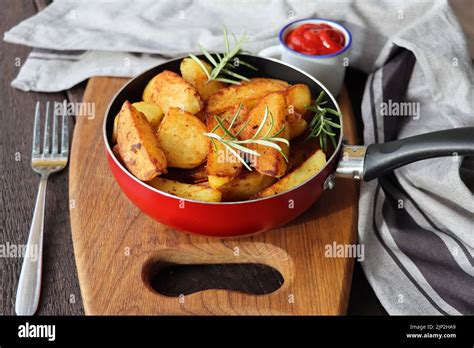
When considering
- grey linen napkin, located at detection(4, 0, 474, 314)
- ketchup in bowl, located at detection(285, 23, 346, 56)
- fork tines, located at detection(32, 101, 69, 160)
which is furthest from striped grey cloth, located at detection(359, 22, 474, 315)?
fork tines, located at detection(32, 101, 69, 160)

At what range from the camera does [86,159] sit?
1.57 m

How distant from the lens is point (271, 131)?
4.15 ft

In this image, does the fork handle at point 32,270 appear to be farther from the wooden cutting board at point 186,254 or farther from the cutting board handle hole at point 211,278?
the cutting board handle hole at point 211,278

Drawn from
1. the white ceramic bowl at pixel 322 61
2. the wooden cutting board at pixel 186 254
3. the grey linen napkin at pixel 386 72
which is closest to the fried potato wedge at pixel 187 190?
the wooden cutting board at pixel 186 254

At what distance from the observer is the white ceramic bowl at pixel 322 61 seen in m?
1.69

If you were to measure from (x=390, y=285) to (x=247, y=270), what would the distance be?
304 millimetres

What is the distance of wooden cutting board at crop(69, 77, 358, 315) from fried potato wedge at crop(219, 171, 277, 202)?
0.14 m

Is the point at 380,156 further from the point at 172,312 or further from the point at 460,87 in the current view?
the point at 172,312

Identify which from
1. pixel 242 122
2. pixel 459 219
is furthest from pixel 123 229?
pixel 459 219

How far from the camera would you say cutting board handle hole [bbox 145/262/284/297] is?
1.34m

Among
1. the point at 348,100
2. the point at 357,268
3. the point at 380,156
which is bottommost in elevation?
the point at 357,268

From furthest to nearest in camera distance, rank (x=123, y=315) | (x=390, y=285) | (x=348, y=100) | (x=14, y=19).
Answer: (x=14, y=19) < (x=348, y=100) < (x=390, y=285) < (x=123, y=315)

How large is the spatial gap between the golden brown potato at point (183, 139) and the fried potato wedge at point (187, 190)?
0.05 meters

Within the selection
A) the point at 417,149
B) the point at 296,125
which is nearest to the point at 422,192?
the point at 417,149
